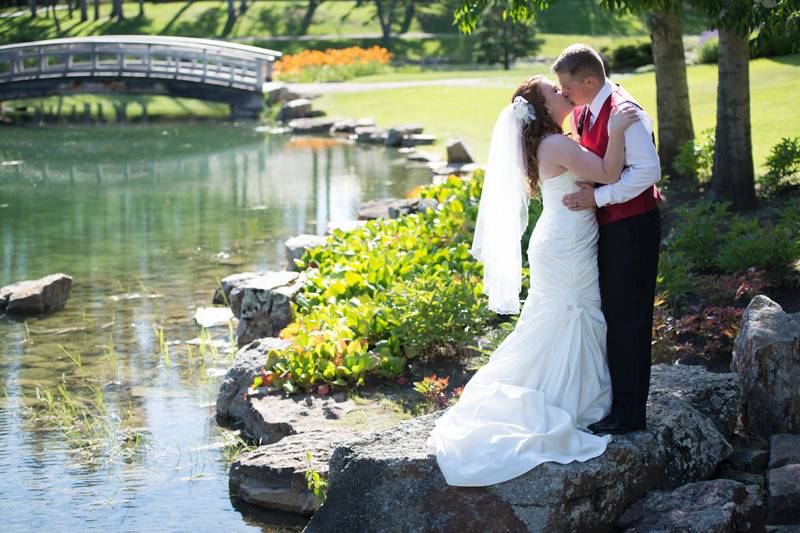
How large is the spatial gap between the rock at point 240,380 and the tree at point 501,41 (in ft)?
112

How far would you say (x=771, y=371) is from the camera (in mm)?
6570

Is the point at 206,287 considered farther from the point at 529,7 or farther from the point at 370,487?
the point at 370,487

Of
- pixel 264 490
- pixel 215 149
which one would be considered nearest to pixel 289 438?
pixel 264 490

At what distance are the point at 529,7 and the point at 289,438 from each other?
6.12 meters

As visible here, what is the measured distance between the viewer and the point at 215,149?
27.3 meters

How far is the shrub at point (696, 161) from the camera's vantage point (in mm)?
13242

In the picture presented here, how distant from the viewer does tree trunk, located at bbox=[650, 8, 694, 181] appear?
45.7 feet

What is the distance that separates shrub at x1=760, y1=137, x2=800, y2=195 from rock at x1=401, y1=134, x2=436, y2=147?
1399cm

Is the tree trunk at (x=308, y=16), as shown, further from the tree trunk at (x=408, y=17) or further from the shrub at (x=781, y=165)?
the shrub at (x=781, y=165)

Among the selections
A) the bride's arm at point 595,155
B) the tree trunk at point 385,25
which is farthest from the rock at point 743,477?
the tree trunk at point 385,25

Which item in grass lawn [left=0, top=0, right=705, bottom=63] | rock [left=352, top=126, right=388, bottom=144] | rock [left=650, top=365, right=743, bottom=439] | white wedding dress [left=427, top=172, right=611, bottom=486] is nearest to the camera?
white wedding dress [left=427, top=172, right=611, bottom=486]

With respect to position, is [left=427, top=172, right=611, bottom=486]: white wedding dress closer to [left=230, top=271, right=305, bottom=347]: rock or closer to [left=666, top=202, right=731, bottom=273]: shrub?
[left=666, top=202, right=731, bottom=273]: shrub

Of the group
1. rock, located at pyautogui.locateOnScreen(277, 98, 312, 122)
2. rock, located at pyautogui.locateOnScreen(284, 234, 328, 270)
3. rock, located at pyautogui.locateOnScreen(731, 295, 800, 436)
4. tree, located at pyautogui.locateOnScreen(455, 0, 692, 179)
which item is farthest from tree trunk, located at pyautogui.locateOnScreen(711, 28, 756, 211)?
rock, located at pyautogui.locateOnScreen(277, 98, 312, 122)

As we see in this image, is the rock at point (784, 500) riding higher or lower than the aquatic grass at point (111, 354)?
higher
